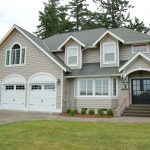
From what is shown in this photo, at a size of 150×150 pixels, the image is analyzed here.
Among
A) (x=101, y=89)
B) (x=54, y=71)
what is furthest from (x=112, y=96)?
(x=54, y=71)

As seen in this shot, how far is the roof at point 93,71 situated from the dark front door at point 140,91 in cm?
161

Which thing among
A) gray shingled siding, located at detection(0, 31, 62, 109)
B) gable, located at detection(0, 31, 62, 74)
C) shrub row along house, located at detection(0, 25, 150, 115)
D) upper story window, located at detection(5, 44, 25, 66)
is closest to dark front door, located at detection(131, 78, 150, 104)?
shrub row along house, located at detection(0, 25, 150, 115)

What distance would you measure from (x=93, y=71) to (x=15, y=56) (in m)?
7.41

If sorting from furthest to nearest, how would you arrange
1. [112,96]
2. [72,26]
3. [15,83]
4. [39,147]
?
[72,26] → [15,83] → [112,96] → [39,147]

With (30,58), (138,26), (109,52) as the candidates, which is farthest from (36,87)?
(138,26)

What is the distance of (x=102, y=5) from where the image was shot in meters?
45.3

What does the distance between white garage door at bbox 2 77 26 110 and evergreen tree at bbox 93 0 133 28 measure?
23971 mm

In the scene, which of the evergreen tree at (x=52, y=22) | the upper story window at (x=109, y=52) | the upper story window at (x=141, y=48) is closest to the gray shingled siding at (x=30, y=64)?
the upper story window at (x=109, y=52)

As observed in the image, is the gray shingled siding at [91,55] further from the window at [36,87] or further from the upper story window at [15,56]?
the upper story window at [15,56]

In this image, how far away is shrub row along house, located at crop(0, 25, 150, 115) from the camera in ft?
60.3

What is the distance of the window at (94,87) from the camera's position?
18922 millimetres

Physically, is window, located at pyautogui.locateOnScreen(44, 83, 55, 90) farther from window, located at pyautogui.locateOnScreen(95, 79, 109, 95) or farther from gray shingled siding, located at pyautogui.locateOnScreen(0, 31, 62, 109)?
window, located at pyautogui.locateOnScreen(95, 79, 109, 95)

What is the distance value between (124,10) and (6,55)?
2879cm

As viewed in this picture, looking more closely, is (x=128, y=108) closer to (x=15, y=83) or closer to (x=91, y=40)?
(x=91, y=40)
